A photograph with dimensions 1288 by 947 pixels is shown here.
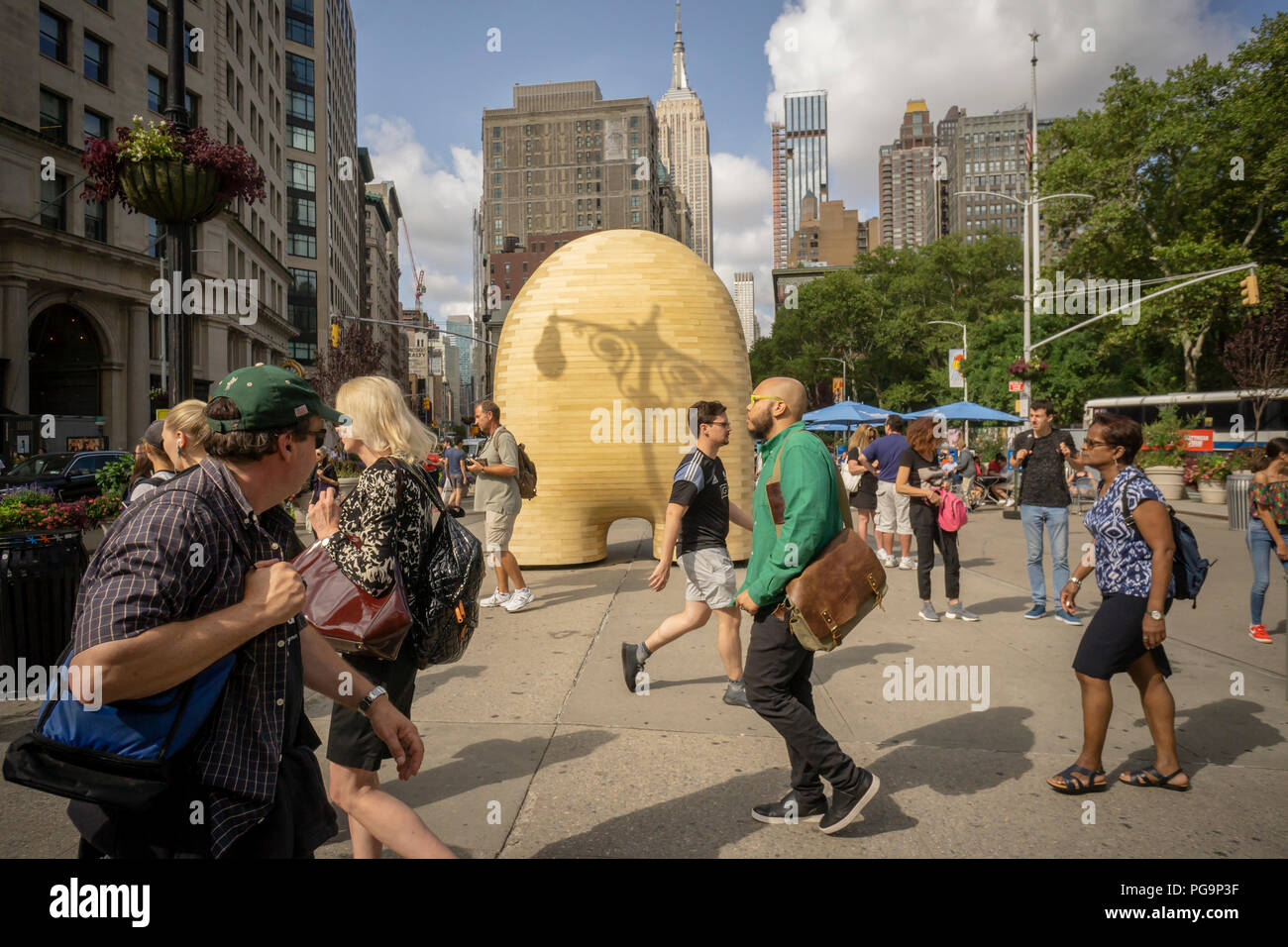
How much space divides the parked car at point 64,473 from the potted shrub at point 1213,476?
24.8m

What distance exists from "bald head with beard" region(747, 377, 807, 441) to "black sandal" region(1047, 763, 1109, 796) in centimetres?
217

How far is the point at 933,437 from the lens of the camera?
8141 millimetres

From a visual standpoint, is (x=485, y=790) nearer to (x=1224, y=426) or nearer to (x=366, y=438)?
(x=366, y=438)

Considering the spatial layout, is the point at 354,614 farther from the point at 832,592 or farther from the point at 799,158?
the point at 799,158

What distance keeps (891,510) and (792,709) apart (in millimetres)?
8600

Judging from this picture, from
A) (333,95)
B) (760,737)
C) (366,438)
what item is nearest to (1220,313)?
(760,737)

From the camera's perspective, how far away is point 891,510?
11680mm

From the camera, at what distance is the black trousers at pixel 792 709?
3.54 metres

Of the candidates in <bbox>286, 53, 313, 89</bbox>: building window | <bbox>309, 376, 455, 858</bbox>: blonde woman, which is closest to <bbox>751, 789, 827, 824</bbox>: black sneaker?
<bbox>309, 376, 455, 858</bbox>: blonde woman

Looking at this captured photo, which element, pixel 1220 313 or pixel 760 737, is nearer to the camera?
pixel 760 737

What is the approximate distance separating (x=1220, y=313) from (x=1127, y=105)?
864cm

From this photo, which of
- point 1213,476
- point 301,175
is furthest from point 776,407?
point 301,175

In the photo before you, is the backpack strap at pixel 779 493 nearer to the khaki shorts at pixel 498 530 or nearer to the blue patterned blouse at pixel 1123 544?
the blue patterned blouse at pixel 1123 544

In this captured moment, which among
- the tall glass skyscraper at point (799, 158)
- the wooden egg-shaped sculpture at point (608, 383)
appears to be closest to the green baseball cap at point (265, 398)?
the wooden egg-shaped sculpture at point (608, 383)
